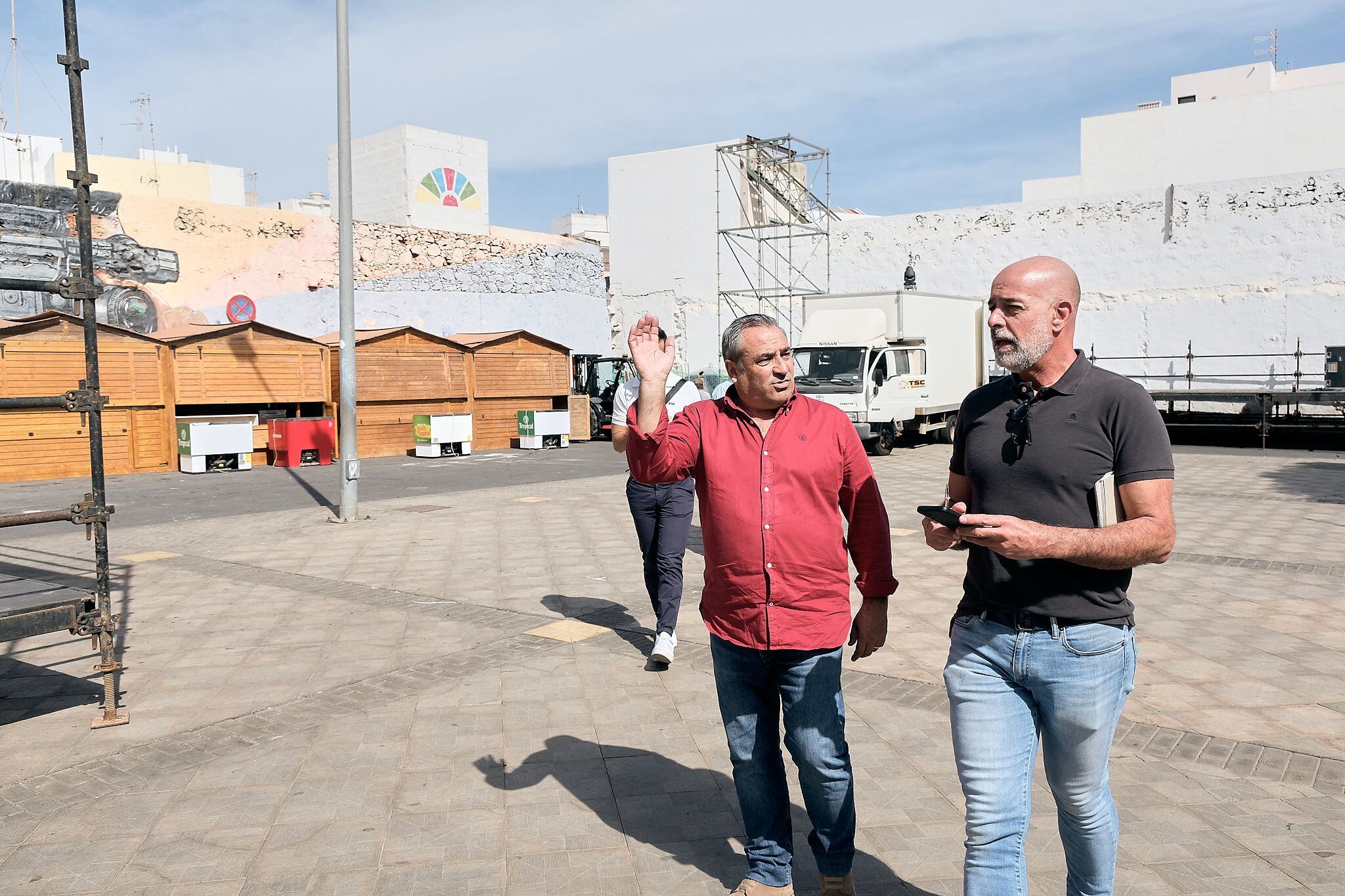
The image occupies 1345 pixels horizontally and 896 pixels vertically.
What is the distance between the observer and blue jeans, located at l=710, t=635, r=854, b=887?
10.0 feet

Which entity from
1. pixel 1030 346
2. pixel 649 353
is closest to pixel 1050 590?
pixel 1030 346

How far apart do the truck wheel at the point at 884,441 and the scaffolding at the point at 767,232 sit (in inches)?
492

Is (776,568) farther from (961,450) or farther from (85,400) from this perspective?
(85,400)

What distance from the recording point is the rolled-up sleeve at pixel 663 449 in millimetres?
3074

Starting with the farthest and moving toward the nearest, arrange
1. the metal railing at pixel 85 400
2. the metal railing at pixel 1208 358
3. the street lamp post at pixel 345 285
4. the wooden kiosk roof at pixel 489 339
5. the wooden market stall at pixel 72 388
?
the metal railing at pixel 1208 358 < the wooden kiosk roof at pixel 489 339 < the wooden market stall at pixel 72 388 < the street lamp post at pixel 345 285 < the metal railing at pixel 85 400

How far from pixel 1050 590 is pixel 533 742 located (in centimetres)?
286

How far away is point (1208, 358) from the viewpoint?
1049 inches

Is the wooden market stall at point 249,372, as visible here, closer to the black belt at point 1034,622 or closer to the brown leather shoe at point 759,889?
the brown leather shoe at point 759,889

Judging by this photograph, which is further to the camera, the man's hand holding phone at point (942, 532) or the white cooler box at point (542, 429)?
the white cooler box at point (542, 429)

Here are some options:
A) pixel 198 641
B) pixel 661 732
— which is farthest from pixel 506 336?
pixel 661 732

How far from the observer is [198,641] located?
6.55m

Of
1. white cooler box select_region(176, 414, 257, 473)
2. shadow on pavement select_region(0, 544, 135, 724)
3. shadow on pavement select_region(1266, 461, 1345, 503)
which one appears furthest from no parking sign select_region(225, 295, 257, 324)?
shadow on pavement select_region(1266, 461, 1345, 503)

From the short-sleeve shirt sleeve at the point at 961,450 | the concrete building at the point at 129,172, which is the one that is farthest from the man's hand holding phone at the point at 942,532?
the concrete building at the point at 129,172

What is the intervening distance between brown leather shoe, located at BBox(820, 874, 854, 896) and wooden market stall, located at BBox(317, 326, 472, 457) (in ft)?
64.7
